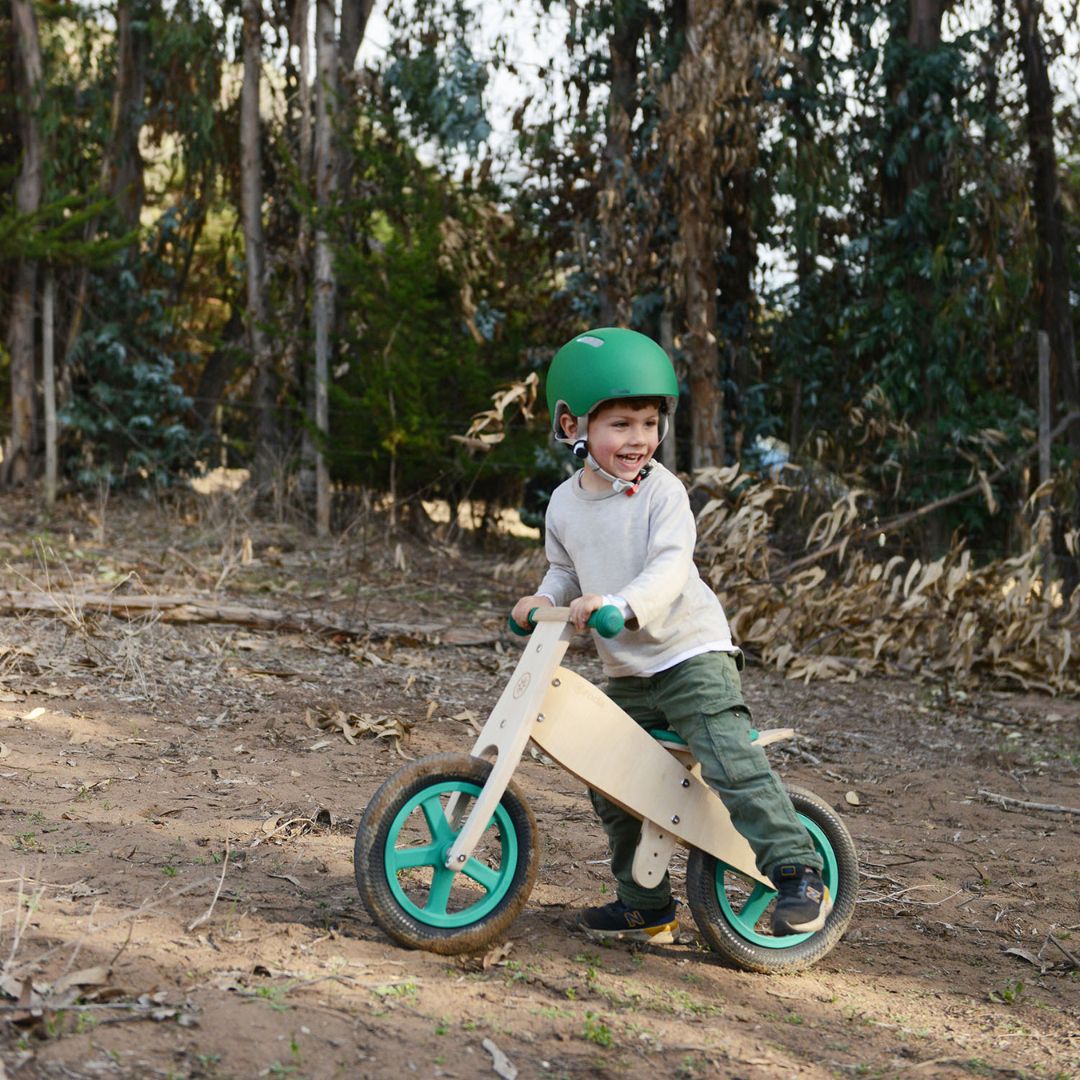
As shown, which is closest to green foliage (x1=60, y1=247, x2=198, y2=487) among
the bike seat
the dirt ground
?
the dirt ground

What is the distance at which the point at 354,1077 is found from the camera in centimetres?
242

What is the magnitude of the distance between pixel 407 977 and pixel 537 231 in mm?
10898

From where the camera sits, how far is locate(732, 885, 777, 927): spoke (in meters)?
3.41

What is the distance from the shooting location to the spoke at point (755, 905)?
11.2 ft

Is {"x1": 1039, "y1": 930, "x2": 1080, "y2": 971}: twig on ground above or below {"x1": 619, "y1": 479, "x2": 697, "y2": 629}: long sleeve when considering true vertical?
below

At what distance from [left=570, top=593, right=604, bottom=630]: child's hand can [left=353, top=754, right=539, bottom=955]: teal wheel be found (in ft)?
1.35

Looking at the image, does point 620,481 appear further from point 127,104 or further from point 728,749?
point 127,104

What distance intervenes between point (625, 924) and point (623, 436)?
1285 millimetres

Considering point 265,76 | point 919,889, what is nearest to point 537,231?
point 265,76

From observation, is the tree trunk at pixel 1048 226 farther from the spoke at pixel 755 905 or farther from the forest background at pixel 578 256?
the spoke at pixel 755 905

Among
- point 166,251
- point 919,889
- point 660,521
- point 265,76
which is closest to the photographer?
point 660,521

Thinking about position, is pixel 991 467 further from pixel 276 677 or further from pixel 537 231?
pixel 276 677

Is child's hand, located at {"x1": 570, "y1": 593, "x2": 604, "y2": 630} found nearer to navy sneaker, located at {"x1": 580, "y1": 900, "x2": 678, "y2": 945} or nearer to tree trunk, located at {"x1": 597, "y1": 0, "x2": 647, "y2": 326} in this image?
navy sneaker, located at {"x1": 580, "y1": 900, "x2": 678, "y2": 945}

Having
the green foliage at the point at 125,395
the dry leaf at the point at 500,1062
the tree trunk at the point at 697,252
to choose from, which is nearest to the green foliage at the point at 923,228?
the tree trunk at the point at 697,252
